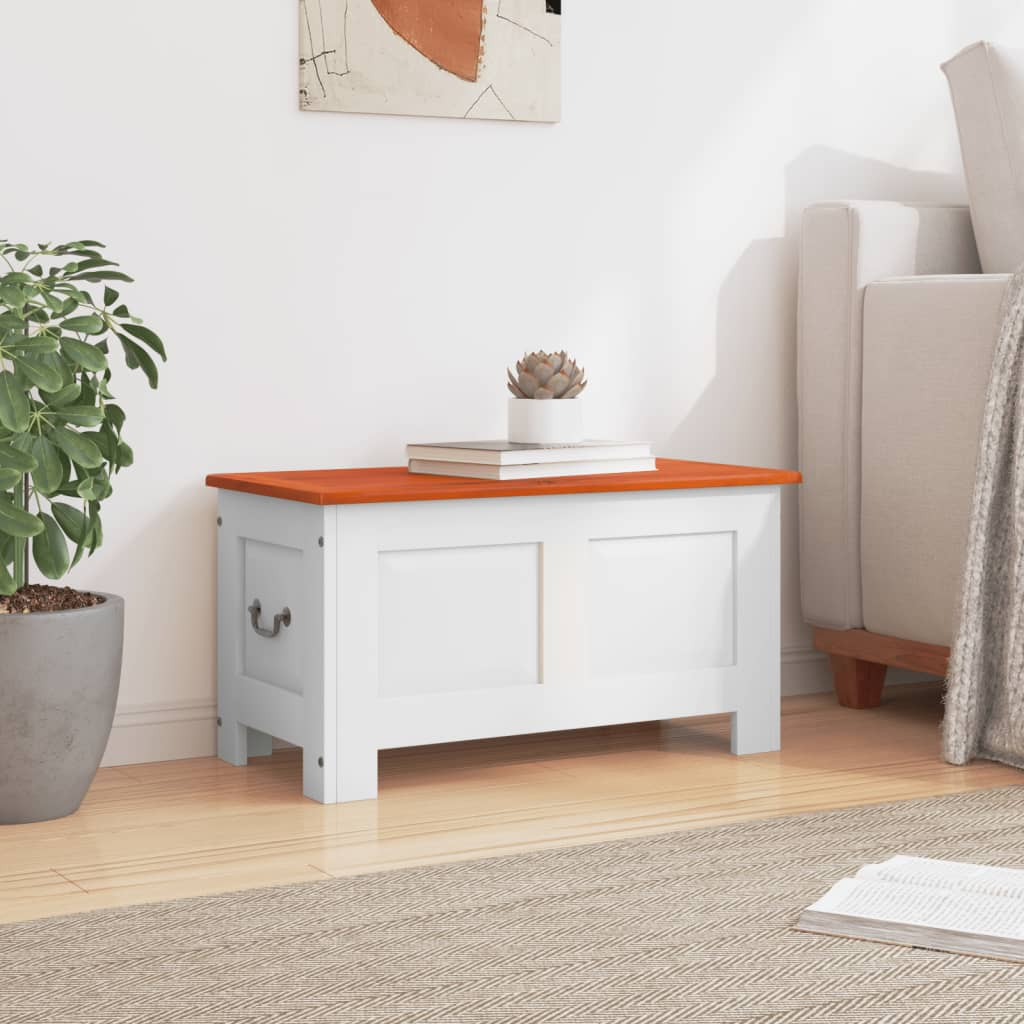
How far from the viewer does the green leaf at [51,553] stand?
1831 mm

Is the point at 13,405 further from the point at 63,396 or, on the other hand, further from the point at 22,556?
the point at 22,556

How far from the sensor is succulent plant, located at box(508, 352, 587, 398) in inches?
86.0

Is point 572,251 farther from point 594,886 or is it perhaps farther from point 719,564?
point 594,886

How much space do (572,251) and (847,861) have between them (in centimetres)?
114

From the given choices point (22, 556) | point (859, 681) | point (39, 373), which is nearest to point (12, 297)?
point (39, 373)

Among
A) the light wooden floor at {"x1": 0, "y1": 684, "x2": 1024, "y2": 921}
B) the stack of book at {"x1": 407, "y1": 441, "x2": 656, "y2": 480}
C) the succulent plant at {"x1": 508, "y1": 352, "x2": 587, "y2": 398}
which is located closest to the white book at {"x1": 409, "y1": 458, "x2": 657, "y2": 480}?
the stack of book at {"x1": 407, "y1": 441, "x2": 656, "y2": 480}

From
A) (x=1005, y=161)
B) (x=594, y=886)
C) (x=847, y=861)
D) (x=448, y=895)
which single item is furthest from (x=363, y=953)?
(x=1005, y=161)

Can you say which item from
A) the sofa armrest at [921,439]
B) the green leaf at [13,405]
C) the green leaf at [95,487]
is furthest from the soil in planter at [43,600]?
the sofa armrest at [921,439]

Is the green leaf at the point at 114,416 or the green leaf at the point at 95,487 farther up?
the green leaf at the point at 114,416

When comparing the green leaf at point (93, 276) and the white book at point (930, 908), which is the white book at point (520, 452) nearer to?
the green leaf at point (93, 276)

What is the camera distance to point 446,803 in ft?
6.56

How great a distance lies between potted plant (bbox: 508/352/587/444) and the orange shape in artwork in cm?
48

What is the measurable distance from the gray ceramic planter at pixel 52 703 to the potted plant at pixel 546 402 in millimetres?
601

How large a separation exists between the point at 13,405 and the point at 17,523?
129 millimetres
